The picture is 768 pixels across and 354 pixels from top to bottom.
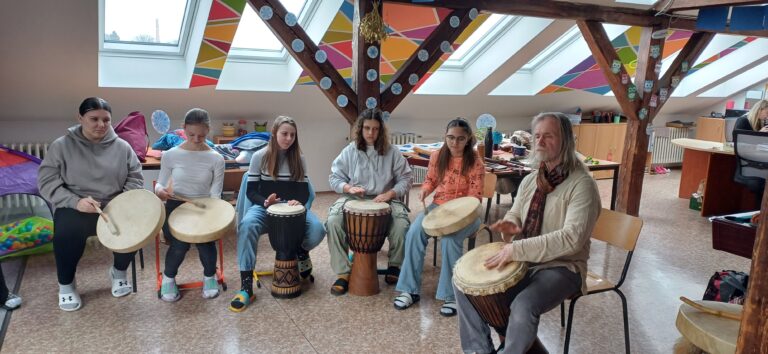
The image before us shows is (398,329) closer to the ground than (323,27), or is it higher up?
closer to the ground

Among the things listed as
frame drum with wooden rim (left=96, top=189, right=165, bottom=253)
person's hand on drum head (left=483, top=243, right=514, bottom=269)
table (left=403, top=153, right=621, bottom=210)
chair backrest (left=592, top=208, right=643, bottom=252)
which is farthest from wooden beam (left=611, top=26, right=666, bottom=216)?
frame drum with wooden rim (left=96, top=189, right=165, bottom=253)

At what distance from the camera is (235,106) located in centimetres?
528

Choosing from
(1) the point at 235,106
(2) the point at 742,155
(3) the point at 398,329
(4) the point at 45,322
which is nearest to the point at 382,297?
(3) the point at 398,329

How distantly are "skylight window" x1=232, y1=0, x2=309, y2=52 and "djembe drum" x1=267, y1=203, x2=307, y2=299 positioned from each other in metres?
2.29

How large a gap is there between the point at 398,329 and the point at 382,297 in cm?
40

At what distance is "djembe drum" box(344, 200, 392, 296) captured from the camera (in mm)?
2996

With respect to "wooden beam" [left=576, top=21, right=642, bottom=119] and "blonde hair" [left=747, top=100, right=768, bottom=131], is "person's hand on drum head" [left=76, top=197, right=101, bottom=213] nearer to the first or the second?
"wooden beam" [left=576, top=21, right=642, bottom=119]

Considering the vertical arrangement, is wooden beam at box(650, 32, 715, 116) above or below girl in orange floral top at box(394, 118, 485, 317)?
above

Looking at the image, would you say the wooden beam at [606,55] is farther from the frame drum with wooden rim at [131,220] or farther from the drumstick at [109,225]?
the drumstick at [109,225]

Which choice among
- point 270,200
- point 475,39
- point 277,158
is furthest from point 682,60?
point 270,200

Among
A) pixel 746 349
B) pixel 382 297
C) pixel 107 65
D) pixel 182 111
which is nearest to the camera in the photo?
pixel 746 349

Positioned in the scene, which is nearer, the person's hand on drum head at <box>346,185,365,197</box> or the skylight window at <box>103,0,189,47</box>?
the person's hand on drum head at <box>346,185,365,197</box>

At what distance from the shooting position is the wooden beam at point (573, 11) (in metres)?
4.12

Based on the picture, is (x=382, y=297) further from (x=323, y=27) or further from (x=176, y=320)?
(x=323, y=27)
